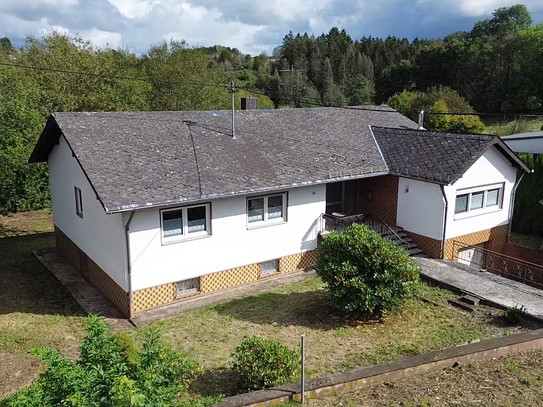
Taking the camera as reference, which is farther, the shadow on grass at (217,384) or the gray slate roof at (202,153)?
the gray slate roof at (202,153)

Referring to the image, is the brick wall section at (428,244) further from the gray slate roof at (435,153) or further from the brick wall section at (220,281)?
the brick wall section at (220,281)


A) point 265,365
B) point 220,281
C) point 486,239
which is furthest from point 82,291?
point 486,239

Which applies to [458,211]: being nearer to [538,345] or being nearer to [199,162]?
[538,345]

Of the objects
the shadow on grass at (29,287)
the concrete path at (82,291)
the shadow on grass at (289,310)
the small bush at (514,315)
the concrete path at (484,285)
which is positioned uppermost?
the small bush at (514,315)

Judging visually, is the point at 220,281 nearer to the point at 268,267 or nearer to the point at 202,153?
the point at 268,267

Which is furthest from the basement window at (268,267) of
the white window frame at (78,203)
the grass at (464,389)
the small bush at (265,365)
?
the grass at (464,389)

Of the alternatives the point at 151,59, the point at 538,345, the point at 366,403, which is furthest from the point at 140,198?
the point at 151,59

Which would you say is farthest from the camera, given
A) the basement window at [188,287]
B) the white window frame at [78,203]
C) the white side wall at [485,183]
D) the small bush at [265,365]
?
the white side wall at [485,183]

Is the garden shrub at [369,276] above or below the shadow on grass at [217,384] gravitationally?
above

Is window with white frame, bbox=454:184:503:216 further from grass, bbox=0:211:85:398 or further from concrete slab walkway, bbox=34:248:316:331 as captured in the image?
grass, bbox=0:211:85:398
